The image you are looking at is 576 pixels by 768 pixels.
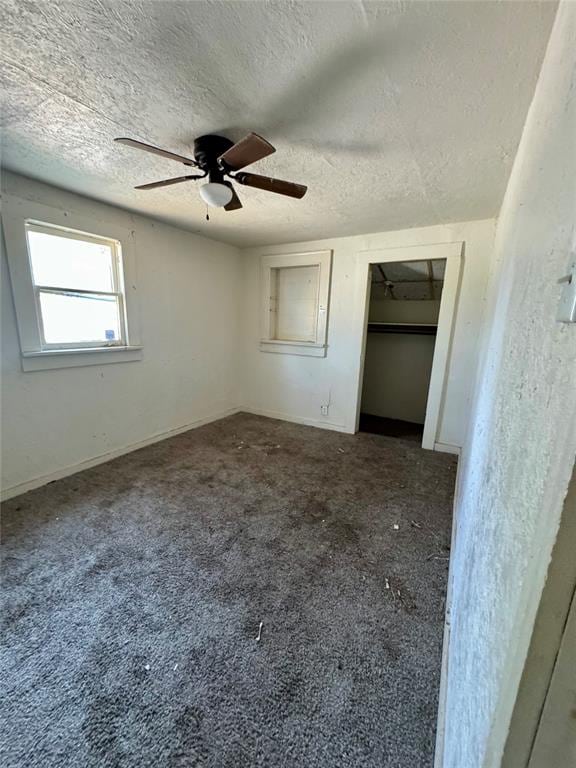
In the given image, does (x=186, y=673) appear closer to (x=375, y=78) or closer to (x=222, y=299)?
(x=375, y=78)

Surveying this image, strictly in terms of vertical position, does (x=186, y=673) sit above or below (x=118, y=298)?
below

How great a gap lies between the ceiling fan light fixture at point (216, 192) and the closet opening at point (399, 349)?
9.03 ft

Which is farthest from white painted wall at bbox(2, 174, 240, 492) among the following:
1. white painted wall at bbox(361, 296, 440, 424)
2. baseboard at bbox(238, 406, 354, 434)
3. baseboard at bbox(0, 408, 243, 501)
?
white painted wall at bbox(361, 296, 440, 424)

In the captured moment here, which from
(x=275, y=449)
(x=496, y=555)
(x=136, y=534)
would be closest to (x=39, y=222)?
(x=136, y=534)

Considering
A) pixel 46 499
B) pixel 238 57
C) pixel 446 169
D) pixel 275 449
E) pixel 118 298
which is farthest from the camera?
pixel 275 449

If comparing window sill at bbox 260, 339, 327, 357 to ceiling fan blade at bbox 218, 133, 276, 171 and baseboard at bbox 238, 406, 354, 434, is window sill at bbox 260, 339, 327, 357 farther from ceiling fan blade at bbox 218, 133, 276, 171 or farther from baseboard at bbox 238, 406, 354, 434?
ceiling fan blade at bbox 218, 133, 276, 171

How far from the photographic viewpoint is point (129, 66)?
1.24 meters

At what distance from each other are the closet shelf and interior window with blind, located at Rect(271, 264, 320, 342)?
100 cm

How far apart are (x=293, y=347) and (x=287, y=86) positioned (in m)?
2.90

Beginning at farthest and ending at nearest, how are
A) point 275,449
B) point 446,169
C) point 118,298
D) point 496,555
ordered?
point 275,449 < point 118,298 < point 446,169 < point 496,555

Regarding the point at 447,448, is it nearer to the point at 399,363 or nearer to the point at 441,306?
the point at 441,306

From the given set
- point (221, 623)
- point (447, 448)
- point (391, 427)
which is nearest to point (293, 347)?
point (391, 427)

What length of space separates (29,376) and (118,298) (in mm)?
1024

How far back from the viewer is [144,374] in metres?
3.29
